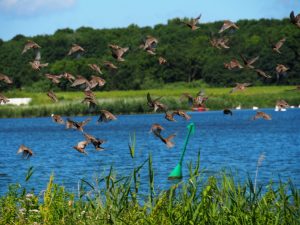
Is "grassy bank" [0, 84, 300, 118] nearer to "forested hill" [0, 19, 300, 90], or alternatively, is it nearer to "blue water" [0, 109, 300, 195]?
"forested hill" [0, 19, 300, 90]

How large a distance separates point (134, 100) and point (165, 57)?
24.8m

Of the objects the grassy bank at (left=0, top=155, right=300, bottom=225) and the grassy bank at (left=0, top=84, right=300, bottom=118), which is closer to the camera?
the grassy bank at (left=0, top=155, right=300, bottom=225)

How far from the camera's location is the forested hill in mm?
114750

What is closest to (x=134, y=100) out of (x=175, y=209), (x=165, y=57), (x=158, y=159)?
(x=165, y=57)

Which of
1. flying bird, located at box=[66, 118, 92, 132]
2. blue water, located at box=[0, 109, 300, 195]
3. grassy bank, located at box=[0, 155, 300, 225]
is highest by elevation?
flying bird, located at box=[66, 118, 92, 132]

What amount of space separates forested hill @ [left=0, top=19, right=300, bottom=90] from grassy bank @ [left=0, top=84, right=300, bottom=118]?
2504 millimetres

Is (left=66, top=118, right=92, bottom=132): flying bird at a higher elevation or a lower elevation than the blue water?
higher

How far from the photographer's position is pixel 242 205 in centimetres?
1209

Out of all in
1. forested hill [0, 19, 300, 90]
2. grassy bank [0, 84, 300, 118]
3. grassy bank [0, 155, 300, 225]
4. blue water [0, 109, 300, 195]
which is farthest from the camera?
forested hill [0, 19, 300, 90]

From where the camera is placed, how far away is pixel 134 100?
95.5m

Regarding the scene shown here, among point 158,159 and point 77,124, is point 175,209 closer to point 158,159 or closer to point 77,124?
point 77,124

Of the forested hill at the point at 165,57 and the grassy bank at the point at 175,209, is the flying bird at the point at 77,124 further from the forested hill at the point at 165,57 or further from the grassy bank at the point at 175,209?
the forested hill at the point at 165,57

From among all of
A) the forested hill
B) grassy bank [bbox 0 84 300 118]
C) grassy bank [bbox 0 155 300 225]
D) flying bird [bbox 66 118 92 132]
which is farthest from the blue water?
the forested hill

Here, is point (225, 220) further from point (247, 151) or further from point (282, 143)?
point (282, 143)
